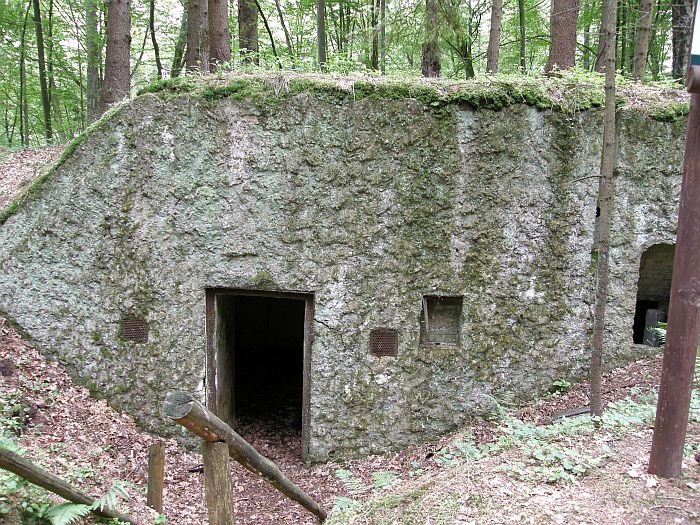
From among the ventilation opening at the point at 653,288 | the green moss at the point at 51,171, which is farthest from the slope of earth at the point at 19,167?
the ventilation opening at the point at 653,288

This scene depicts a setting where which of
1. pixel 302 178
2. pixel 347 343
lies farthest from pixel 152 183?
pixel 347 343

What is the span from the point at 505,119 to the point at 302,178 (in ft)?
8.13

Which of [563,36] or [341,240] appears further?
[563,36]

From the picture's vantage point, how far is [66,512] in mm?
2957

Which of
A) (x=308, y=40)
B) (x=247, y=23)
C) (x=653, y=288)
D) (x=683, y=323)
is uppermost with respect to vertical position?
(x=308, y=40)

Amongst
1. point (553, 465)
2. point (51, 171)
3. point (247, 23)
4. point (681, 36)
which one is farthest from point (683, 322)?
point (247, 23)

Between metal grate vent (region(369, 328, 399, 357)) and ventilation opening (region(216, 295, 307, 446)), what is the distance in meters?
1.05

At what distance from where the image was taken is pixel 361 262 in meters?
5.92

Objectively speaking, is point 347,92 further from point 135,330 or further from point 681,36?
point 681,36

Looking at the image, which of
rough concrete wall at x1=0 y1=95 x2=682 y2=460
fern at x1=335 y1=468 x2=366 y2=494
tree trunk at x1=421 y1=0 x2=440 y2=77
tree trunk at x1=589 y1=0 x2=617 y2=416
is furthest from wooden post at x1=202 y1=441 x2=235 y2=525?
tree trunk at x1=421 y1=0 x2=440 y2=77

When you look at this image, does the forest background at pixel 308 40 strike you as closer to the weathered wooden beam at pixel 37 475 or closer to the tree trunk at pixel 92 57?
the tree trunk at pixel 92 57

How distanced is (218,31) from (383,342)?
6479mm

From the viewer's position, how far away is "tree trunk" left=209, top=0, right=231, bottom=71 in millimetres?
8836

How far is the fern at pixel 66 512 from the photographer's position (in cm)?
288
